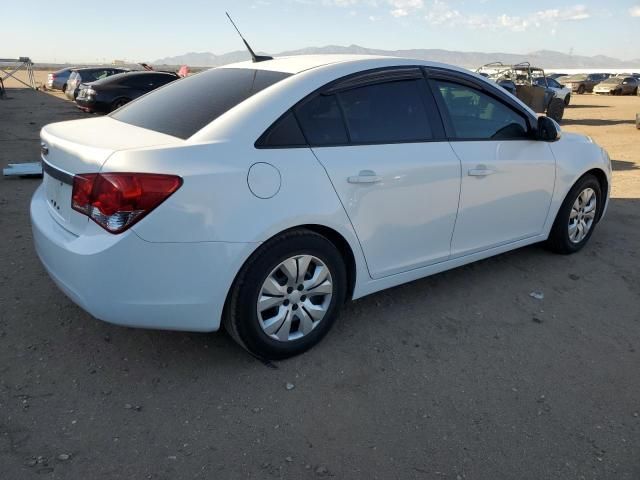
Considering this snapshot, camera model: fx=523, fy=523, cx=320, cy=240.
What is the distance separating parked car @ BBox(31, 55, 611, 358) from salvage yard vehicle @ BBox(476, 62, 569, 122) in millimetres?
13329

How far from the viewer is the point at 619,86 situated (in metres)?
37.3

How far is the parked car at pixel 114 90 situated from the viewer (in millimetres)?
14102

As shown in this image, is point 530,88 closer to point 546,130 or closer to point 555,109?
point 555,109

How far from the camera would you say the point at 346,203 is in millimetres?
2898

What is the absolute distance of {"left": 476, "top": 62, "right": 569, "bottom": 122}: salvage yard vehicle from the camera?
1642 cm

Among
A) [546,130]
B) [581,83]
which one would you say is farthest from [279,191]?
[581,83]

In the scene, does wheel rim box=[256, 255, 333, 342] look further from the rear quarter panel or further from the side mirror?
the rear quarter panel

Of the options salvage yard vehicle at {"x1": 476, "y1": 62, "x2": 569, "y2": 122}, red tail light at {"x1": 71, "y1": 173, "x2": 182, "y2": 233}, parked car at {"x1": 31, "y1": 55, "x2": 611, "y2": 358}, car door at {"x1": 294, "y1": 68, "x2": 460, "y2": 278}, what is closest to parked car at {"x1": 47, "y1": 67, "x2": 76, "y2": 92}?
salvage yard vehicle at {"x1": 476, "y1": 62, "x2": 569, "y2": 122}

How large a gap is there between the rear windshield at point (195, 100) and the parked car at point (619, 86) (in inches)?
1635

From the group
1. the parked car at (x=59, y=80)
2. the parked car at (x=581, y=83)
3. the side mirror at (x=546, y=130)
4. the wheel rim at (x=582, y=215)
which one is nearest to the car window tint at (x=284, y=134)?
the side mirror at (x=546, y=130)

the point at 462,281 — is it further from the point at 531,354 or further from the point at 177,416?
the point at 177,416

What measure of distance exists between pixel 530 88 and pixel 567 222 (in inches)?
534

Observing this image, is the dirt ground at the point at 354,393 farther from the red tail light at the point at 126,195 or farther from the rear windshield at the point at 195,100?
the rear windshield at the point at 195,100

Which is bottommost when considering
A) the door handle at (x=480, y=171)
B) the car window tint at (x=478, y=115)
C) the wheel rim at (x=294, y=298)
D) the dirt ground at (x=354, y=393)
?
the dirt ground at (x=354, y=393)
